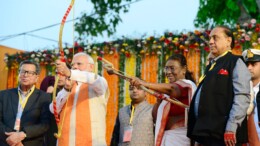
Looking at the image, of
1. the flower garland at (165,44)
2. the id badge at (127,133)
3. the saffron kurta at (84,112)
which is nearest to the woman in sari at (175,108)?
the saffron kurta at (84,112)

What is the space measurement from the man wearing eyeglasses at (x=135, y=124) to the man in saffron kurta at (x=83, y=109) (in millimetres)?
631

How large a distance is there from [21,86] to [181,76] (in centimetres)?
177

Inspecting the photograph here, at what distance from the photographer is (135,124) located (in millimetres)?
5469

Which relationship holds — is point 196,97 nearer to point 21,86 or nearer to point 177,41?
point 21,86

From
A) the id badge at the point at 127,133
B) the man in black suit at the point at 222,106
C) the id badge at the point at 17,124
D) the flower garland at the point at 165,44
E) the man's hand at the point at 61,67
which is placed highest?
the flower garland at the point at 165,44

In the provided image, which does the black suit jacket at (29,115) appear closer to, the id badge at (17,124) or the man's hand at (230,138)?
the id badge at (17,124)

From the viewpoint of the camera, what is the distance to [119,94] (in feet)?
29.0

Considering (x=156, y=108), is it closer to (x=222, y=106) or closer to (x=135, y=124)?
(x=135, y=124)

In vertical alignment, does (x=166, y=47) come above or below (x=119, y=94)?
above

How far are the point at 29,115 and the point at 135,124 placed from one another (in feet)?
3.64

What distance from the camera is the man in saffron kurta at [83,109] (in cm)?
474

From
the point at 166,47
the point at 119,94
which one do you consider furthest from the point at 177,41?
the point at 119,94

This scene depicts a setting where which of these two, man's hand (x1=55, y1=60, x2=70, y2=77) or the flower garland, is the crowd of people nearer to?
man's hand (x1=55, y1=60, x2=70, y2=77)

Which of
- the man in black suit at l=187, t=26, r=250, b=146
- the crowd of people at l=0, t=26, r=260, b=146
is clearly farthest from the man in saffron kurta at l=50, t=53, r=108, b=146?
the man in black suit at l=187, t=26, r=250, b=146
